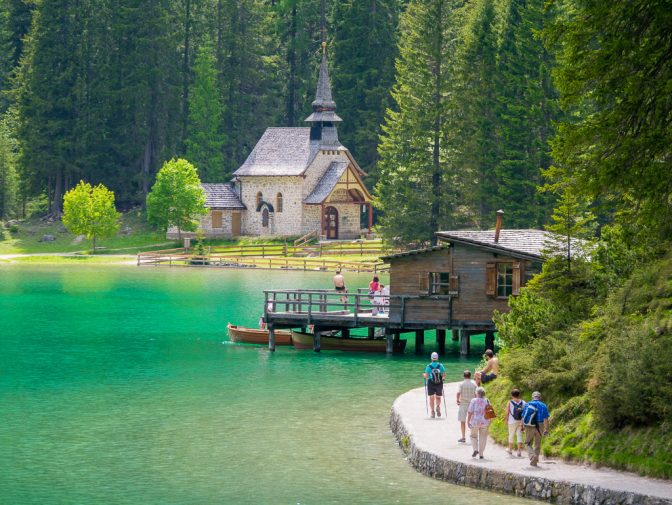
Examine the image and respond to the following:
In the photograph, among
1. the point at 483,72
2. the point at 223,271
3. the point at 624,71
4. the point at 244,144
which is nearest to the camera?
the point at 624,71

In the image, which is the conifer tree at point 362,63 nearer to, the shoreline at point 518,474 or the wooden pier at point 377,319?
the wooden pier at point 377,319

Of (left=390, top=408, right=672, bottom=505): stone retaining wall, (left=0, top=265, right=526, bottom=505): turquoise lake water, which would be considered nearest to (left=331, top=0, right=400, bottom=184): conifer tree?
(left=0, top=265, right=526, bottom=505): turquoise lake water

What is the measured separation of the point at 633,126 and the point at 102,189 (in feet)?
292

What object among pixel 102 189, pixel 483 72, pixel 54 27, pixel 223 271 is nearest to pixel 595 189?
pixel 483 72

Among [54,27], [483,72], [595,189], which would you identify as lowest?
[595,189]

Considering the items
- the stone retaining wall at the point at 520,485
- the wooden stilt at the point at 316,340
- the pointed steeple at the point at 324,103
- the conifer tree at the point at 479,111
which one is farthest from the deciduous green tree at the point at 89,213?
the stone retaining wall at the point at 520,485

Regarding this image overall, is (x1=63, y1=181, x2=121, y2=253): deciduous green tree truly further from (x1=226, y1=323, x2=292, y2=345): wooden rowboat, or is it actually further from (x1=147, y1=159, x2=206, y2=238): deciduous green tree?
(x1=226, y1=323, x2=292, y2=345): wooden rowboat

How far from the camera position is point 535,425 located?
89.9 feet

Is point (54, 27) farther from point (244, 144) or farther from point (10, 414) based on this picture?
point (10, 414)

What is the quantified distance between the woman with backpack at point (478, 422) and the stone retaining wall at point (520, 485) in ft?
1.99

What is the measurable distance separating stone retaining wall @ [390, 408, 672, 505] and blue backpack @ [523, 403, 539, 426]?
1.19 m

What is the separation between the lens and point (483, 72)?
89.5 metres

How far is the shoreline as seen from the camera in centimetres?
2498

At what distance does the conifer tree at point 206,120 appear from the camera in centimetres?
12712
